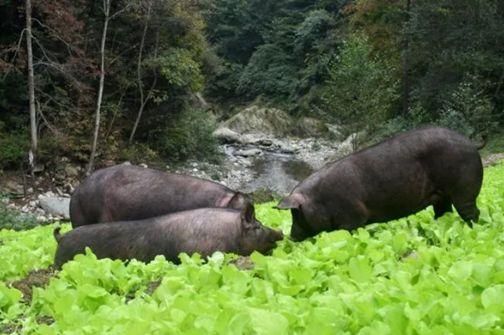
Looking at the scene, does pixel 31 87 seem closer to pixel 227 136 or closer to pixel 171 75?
pixel 171 75

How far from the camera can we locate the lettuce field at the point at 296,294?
268 centimetres

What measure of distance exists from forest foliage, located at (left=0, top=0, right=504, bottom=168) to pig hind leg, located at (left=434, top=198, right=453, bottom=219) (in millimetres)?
19257

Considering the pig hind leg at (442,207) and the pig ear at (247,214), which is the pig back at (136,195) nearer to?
the pig ear at (247,214)

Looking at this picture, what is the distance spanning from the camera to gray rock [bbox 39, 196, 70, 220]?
2406 cm

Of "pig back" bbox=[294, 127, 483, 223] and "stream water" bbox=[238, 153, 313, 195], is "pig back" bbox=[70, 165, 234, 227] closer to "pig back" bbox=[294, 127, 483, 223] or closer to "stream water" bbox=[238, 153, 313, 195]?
"pig back" bbox=[294, 127, 483, 223]

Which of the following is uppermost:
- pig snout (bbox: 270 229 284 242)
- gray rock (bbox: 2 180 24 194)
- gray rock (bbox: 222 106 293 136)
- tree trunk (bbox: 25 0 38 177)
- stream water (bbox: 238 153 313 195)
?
pig snout (bbox: 270 229 284 242)

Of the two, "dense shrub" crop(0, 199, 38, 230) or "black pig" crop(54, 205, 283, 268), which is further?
"dense shrub" crop(0, 199, 38, 230)

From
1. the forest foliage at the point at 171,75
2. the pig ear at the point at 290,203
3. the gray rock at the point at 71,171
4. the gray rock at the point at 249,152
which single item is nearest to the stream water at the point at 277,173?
the gray rock at the point at 249,152

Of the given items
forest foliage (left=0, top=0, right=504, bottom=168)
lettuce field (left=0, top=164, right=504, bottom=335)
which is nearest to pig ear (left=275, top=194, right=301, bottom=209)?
lettuce field (left=0, top=164, right=504, bottom=335)

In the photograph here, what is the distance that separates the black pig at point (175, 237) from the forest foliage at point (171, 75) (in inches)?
717

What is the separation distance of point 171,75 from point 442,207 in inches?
1016

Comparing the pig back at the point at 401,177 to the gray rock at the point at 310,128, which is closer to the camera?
the pig back at the point at 401,177

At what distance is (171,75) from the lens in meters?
32.2

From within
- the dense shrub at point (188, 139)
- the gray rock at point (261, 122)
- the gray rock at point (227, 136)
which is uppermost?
the dense shrub at point (188, 139)
